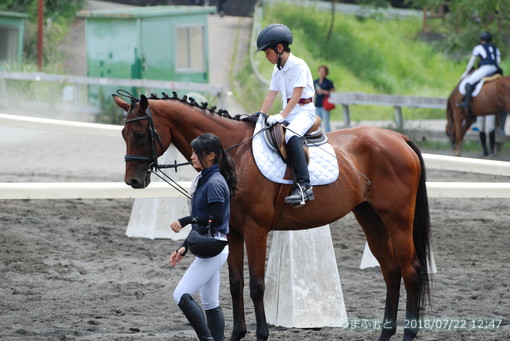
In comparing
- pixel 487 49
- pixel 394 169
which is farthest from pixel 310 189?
pixel 487 49

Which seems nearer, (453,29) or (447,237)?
(447,237)

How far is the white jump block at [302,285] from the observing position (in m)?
7.46

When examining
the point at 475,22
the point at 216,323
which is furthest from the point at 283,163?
the point at 475,22

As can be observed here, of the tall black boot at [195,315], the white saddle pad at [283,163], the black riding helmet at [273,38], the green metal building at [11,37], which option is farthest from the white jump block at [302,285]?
the green metal building at [11,37]

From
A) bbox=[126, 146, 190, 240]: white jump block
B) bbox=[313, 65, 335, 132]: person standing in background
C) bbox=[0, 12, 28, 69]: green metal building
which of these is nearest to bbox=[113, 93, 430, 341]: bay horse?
bbox=[126, 146, 190, 240]: white jump block

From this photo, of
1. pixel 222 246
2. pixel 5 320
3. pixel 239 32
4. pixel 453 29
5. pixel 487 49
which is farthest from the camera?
pixel 239 32

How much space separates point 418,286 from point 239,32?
30.5 m

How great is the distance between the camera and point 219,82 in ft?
102

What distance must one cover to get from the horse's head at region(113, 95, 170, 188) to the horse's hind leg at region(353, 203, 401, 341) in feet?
5.88

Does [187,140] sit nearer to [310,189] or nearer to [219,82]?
[310,189]

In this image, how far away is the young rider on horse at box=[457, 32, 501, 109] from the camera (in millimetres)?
19062

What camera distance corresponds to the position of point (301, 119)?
23.2 ft

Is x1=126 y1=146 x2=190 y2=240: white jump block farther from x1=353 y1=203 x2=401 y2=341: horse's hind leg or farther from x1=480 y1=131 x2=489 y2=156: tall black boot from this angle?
x1=480 y1=131 x2=489 y2=156: tall black boot

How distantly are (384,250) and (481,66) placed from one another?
42.5 ft
